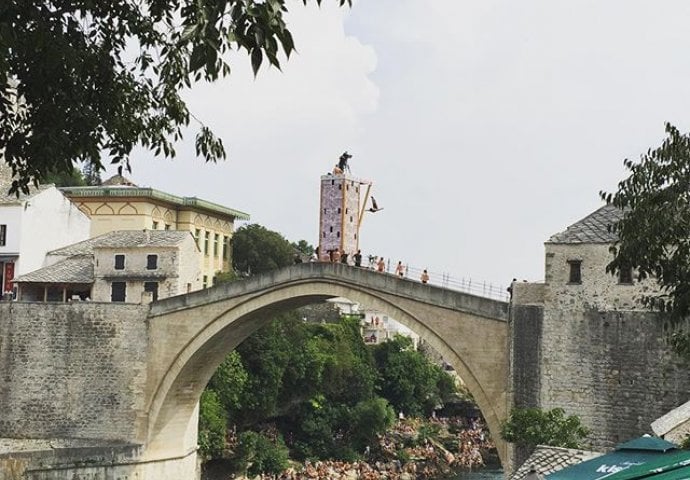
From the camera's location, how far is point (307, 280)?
1070 inches

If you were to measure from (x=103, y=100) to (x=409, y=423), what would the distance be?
46.2 m

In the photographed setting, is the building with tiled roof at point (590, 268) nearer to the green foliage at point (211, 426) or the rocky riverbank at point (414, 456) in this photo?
the green foliage at point (211, 426)

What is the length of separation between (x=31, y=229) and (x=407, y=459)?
21612mm

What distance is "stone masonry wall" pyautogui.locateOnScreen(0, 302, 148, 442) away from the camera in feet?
92.4

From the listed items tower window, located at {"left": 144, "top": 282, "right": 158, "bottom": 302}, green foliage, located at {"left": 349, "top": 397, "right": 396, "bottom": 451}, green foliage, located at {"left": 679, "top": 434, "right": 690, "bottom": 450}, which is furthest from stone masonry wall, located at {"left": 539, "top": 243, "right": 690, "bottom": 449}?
green foliage, located at {"left": 349, "top": 397, "right": 396, "bottom": 451}

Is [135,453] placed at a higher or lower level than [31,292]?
lower

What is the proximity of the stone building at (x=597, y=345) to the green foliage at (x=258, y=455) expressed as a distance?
58.9ft

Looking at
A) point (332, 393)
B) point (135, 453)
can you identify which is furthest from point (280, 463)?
point (135, 453)

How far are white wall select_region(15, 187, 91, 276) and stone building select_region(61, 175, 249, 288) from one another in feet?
18.1

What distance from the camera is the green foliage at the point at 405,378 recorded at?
179ft

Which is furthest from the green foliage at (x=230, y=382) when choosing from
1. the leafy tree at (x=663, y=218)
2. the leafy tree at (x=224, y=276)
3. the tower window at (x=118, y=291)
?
the leafy tree at (x=663, y=218)

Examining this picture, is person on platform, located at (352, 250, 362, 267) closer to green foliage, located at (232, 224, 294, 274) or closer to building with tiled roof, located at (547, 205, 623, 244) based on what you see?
building with tiled roof, located at (547, 205, 623, 244)

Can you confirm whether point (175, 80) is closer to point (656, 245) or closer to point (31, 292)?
point (656, 245)

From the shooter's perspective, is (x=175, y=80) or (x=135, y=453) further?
(x=135, y=453)
